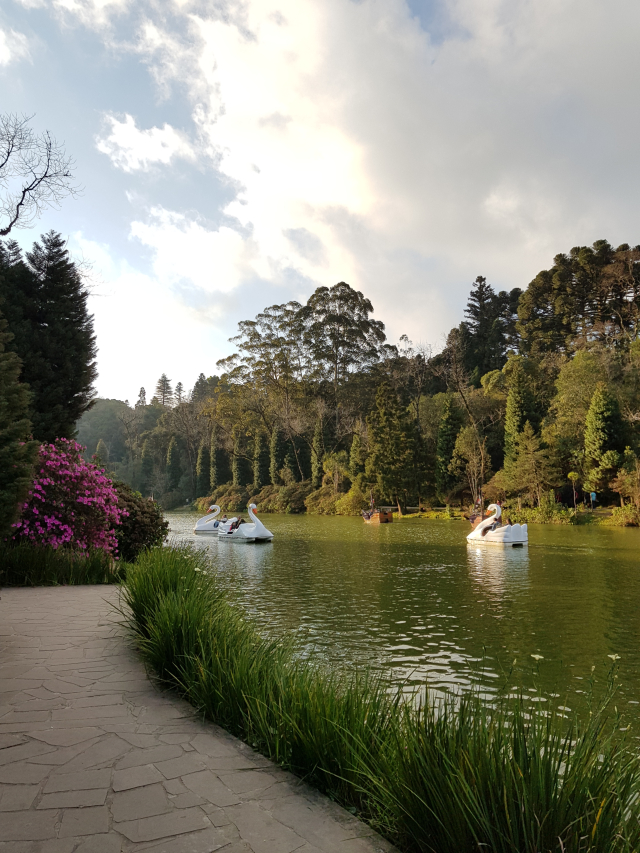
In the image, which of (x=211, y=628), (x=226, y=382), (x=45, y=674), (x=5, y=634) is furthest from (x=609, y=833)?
(x=226, y=382)

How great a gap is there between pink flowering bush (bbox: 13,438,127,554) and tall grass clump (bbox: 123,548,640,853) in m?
5.66

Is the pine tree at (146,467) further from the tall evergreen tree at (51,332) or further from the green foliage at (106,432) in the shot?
the tall evergreen tree at (51,332)

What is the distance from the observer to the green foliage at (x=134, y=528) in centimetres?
977

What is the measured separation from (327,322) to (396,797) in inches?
1625

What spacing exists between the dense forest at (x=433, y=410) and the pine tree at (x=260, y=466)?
0.36 ft

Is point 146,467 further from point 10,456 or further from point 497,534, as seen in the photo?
point 10,456

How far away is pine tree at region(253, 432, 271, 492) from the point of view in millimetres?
45500

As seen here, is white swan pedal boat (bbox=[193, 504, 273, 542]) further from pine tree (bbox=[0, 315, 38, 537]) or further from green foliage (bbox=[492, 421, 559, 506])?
pine tree (bbox=[0, 315, 38, 537])

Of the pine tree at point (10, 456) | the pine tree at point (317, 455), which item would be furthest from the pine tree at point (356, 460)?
the pine tree at point (10, 456)

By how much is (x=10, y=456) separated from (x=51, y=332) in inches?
290

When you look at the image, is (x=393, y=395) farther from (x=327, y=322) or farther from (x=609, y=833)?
(x=609, y=833)

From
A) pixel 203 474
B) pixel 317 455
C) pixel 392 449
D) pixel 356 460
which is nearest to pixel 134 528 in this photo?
pixel 392 449

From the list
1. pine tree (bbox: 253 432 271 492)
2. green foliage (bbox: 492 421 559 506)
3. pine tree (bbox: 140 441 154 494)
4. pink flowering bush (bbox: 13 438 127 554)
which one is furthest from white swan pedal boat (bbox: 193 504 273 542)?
pine tree (bbox: 140 441 154 494)

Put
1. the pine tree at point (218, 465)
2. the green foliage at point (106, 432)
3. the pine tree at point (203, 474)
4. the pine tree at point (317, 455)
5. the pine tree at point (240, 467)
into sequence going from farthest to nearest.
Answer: the green foliage at point (106, 432), the pine tree at point (203, 474), the pine tree at point (218, 465), the pine tree at point (240, 467), the pine tree at point (317, 455)
